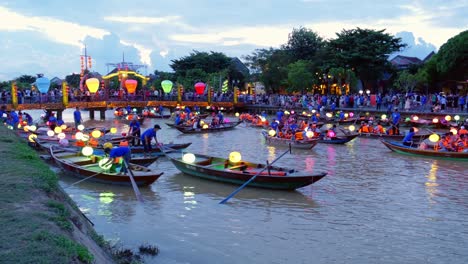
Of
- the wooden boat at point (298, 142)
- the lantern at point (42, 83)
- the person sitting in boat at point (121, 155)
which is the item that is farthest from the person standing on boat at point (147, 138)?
the lantern at point (42, 83)

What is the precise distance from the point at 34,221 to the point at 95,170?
841 cm

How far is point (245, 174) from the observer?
536 inches

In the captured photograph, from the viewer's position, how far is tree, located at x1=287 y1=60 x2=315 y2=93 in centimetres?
4703

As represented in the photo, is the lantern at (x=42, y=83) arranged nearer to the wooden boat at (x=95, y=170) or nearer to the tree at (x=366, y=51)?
the wooden boat at (x=95, y=170)

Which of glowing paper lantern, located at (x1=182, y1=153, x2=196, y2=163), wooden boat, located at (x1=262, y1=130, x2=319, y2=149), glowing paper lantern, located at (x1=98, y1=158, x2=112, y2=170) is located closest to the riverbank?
glowing paper lantern, located at (x1=98, y1=158, x2=112, y2=170)

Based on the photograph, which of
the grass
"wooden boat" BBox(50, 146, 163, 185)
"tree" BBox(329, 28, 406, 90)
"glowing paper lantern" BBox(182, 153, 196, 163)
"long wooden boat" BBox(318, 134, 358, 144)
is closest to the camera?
the grass

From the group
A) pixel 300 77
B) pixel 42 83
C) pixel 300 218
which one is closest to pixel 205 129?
pixel 42 83

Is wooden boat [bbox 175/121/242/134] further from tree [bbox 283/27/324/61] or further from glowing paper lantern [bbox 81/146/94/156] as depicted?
tree [bbox 283/27/324/61]

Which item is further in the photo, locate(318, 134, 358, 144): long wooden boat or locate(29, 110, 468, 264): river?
locate(318, 134, 358, 144): long wooden boat

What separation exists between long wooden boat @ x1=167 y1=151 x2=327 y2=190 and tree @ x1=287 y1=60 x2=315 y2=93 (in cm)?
3261

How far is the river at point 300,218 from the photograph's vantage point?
30.3 ft

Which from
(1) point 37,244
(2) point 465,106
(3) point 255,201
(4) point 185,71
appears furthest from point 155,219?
(4) point 185,71

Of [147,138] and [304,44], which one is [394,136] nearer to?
[147,138]

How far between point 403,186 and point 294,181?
4.41 meters
